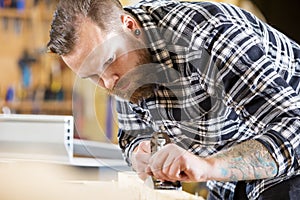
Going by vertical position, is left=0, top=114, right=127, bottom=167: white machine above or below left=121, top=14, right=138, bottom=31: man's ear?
below

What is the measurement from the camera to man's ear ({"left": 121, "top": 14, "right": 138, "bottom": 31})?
113 cm

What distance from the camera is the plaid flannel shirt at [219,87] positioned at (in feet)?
3.01

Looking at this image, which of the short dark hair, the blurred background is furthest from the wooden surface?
the blurred background

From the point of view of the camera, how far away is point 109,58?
1092mm

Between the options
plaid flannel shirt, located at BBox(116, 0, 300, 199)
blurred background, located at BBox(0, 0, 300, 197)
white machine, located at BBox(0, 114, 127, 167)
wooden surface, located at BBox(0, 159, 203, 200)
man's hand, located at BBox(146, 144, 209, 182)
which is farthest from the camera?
blurred background, located at BBox(0, 0, 300, 197)

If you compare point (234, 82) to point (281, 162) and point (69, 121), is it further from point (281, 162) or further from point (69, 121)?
point (69, 121)

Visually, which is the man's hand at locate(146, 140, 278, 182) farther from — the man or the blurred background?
the blurred background

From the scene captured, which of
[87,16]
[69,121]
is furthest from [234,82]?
[69,121]

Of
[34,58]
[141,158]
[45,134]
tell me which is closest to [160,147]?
[141,158]

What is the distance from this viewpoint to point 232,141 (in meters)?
1.16

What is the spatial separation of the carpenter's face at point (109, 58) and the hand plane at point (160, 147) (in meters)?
0.14

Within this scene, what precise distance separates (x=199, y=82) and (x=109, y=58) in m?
0.17

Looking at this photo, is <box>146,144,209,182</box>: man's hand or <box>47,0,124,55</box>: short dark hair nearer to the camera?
<box>146,144,209,182</box>: man's hand

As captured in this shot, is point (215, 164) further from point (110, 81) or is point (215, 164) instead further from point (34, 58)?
point (34, 58)
